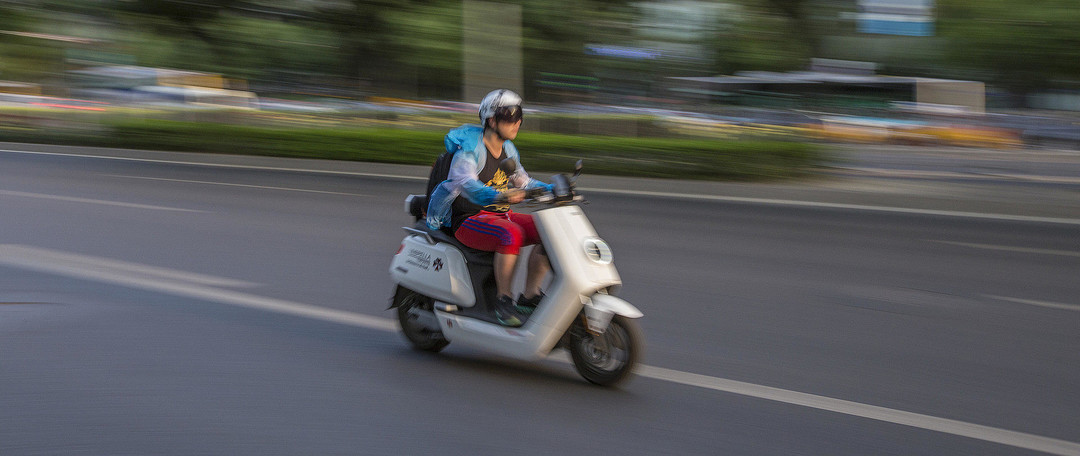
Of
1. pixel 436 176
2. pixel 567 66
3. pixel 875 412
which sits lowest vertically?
pixel 875 412

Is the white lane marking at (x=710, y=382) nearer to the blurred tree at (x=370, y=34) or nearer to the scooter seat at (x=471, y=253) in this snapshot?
the scooter seat at (x=471, y=253)

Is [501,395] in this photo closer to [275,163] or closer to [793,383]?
[793,383]

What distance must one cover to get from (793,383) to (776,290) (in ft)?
8.48

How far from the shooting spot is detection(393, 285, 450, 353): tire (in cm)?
559

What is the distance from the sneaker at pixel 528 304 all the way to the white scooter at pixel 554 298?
0.06 metres

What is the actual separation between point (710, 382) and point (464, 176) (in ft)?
4.99

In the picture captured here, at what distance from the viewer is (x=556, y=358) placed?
5488mm

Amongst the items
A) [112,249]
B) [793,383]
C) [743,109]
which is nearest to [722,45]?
[743,109]

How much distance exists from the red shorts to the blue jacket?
135 millimetres

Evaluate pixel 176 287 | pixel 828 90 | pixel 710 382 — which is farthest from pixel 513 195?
pixel 828 90

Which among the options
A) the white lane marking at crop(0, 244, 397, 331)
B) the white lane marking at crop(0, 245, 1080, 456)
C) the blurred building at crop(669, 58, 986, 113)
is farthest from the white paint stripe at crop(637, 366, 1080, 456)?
the blurred building at crop(669, 58, 986, 113)

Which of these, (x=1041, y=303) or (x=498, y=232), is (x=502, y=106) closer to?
(x=498, y=232)

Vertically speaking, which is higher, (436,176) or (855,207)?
(436,176)

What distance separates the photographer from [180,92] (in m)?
25.8
